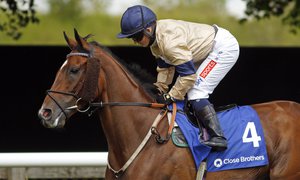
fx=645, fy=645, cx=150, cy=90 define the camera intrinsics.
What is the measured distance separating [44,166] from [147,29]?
166cm

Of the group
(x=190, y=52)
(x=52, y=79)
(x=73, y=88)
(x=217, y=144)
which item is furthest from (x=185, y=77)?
(x=52, y=79)

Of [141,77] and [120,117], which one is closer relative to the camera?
[120,117]

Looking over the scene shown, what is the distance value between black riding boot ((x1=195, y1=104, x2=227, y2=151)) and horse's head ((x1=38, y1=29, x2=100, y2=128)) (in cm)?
83

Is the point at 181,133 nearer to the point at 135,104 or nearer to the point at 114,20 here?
the point at 135,104

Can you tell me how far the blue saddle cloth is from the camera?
486 centimetres

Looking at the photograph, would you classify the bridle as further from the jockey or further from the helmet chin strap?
the helmet chin strap

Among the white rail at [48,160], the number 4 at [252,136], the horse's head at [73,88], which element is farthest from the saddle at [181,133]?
the white rail at [48,160]

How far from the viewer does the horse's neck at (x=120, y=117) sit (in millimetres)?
4852

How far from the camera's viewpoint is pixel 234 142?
4.98m

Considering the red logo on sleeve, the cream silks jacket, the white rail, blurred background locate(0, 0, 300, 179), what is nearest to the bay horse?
the cream silks jacket

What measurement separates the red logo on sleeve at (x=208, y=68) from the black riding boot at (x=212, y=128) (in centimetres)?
30

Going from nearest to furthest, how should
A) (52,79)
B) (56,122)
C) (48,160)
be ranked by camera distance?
(56,122)
(48,160)
(52,79)

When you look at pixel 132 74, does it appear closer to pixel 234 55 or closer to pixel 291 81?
pixel 234 55

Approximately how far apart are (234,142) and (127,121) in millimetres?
843
